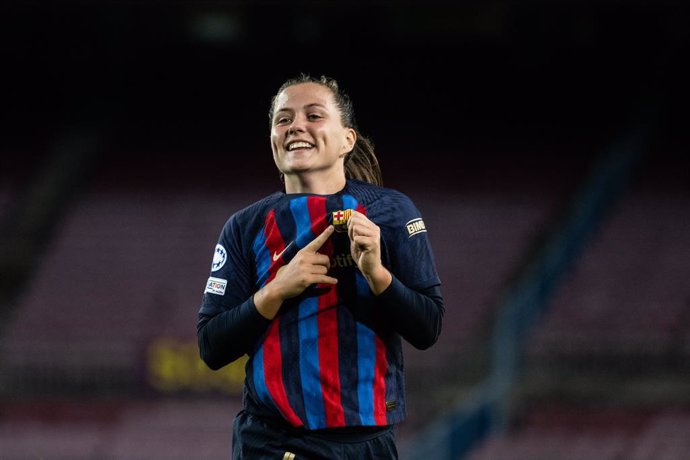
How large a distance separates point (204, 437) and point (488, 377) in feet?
9.37

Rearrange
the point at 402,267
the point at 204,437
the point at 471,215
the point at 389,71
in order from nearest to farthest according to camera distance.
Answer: the point at 402,267, the point at 204,437, the point at 471,215, the point at 389,71

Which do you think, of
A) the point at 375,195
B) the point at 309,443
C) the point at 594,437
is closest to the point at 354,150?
the point at 375,195

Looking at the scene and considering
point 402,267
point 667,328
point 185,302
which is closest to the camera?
point 402,267

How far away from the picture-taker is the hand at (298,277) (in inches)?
104

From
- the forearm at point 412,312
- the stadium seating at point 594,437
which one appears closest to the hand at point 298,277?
the forearm at point 412,312

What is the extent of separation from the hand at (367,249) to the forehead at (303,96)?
16.8 inches

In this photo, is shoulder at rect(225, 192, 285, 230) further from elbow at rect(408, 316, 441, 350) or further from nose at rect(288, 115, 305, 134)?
elbow at rect(408, 316, 441, 350)

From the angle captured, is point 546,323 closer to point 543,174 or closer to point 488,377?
point 488,377

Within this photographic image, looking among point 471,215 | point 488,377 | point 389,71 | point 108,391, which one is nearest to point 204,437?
point 108,391

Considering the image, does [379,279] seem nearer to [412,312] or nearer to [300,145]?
[412,312]

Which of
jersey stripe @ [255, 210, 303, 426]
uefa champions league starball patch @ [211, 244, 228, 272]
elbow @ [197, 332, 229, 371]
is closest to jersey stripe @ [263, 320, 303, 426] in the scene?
jersey stripe @ [255, 210, 303, 426]

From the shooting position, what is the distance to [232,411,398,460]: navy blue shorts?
2738mm

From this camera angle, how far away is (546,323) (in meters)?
11.6

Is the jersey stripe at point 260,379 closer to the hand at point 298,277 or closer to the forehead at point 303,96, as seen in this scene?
the hand at point 298,277
